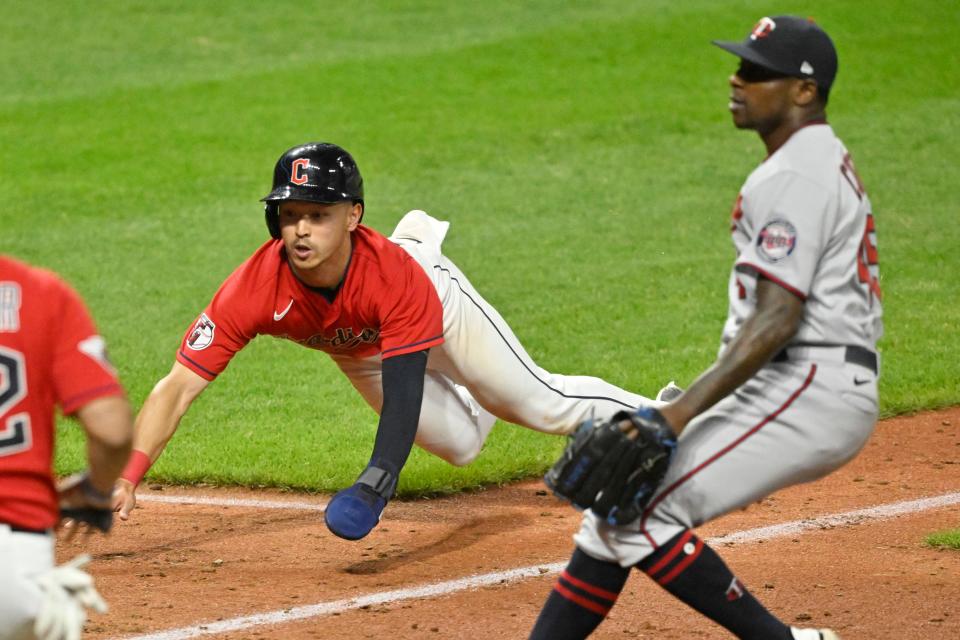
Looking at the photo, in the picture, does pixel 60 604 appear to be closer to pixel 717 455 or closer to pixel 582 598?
pixel 582 598

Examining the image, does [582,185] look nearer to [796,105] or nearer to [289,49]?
[289,49]

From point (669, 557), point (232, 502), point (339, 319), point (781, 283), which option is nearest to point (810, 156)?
point (781, 283)

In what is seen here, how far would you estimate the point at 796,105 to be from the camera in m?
3.74

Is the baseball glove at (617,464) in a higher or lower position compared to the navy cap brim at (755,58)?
lower

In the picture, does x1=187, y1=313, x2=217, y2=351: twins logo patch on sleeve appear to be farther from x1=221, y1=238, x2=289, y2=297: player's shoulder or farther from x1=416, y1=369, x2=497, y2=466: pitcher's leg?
x1=416, y1=369, x2=497, y2=466: pitcher's leg

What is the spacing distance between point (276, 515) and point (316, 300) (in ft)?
4.53

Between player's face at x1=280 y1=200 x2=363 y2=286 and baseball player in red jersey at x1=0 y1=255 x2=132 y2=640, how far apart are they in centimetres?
198

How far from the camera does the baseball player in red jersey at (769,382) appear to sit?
361cm

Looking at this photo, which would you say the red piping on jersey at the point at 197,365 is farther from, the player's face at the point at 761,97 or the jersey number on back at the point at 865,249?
the jersey number on back at the point at 865,249

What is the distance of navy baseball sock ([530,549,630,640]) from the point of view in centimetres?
374

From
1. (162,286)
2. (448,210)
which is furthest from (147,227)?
(448,210)

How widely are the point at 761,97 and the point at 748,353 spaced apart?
0.69 m

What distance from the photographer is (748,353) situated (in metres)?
3.55

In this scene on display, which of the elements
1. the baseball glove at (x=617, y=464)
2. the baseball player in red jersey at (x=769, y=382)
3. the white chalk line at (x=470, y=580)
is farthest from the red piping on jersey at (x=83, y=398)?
the white chalk line at (x=470, y=580)
